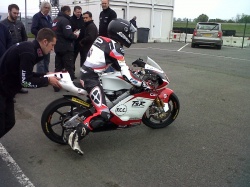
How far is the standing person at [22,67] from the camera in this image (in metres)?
3.35

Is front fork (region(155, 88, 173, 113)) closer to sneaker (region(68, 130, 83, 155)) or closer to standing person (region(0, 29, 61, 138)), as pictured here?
sneaker (region(68, 130, 83, 155))

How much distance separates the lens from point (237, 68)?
36.9 ft

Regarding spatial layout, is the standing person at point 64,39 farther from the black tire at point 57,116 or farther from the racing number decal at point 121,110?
the racing number decal at point 121,110

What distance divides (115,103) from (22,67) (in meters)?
1.43

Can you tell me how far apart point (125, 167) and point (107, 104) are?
3.25 feet

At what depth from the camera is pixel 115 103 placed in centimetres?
414

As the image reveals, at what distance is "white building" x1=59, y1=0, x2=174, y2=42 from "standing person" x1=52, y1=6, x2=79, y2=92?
A: 46.2 feet

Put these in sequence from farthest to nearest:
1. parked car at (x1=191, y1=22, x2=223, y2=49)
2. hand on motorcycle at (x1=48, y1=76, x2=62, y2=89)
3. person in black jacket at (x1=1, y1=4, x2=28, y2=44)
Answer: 1. parked car at (x1=191, y1=22, x2=223, y2=49)
2. person in black jacket at (x1=1, y1=4, x2=28, y2=44)
3. hand on motorcycle at (x1=48, y1=76, x2=62, y2=89)

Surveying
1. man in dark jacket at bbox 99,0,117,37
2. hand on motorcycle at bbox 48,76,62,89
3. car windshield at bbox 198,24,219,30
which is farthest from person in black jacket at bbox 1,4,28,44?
car windshield at bbox 198,24,219,30

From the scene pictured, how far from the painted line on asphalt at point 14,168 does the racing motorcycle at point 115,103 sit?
1.91ft

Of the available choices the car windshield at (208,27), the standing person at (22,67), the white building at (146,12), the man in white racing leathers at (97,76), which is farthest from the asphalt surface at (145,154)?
the white building at (146,12)

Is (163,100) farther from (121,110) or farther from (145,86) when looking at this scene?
(121,110)

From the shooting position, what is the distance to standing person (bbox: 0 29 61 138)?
3346 millimetres

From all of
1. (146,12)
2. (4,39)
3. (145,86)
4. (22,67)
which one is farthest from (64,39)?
(146,12)
